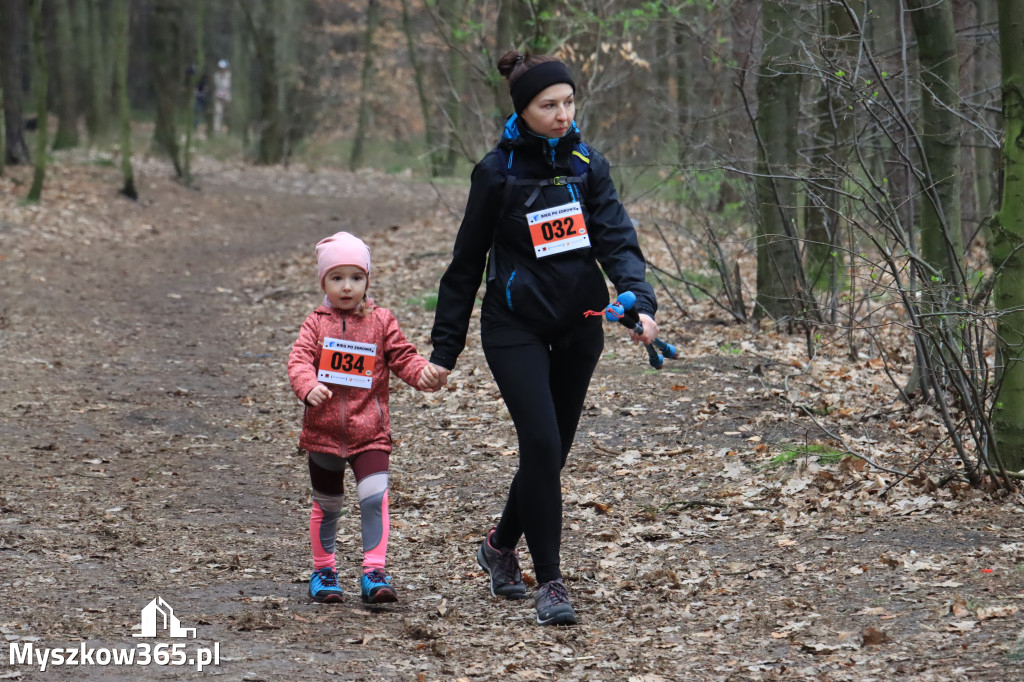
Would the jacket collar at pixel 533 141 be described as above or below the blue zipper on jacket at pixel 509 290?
above

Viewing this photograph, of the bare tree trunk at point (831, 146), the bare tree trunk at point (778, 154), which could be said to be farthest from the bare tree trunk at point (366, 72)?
the bare tree trunk at point (778, 154)

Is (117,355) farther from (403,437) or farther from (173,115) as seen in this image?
(173,115)

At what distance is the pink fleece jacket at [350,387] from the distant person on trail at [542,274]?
0.81 feet

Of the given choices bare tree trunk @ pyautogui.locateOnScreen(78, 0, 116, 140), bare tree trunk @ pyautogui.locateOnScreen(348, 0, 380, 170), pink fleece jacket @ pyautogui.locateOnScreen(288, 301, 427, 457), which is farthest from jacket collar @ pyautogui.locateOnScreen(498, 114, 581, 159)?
bare tree trunk @ pyautogui.locateOnScreen(348, 0, 380, 170)

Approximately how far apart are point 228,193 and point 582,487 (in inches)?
720

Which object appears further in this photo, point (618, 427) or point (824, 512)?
point (618, 427)

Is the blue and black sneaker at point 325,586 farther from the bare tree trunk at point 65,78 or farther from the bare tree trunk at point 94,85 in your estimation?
the bare tree trunk at point 94,85

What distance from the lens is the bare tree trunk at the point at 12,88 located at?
71.1ft

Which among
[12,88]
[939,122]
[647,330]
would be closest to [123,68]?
[12,88]

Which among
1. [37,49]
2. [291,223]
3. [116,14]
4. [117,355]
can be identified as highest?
[116,14]

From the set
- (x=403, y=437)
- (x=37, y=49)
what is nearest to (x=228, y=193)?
(x=37, y=49)

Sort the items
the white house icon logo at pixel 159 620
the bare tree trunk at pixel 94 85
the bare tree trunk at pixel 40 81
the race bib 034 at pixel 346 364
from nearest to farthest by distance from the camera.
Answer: the white house icon logo at pixel 159 620
the race bib 034 at pixel 346 364
the bare tree trunk at pixel 40 81
the bare tree trunk at pixel 94 85

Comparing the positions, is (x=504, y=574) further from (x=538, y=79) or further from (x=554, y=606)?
(x=538, y=79)

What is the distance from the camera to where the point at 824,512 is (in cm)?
564
